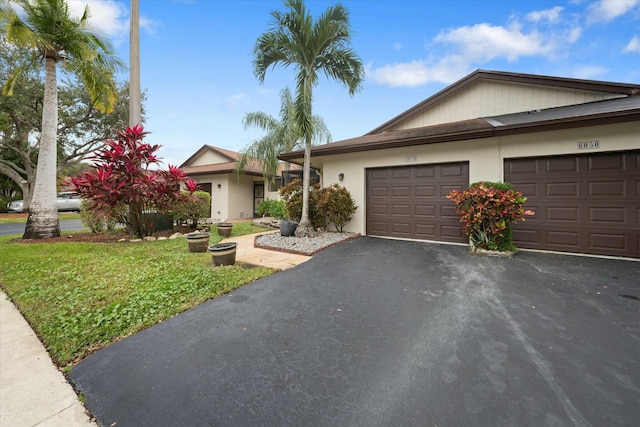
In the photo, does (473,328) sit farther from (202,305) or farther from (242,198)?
(242,198)

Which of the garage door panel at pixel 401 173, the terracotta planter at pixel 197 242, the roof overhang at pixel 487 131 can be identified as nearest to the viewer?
the roof overhang at pixel 487 131

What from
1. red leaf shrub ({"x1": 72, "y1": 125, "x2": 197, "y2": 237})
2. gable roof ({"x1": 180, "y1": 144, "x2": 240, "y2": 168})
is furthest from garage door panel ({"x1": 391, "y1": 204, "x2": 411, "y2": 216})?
gable roof ({"x1": 180, "y1": 144, "x2": 240, "y2": 168})

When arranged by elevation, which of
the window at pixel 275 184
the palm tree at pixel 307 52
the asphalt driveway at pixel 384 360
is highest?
the palm tree at pixel 307 52

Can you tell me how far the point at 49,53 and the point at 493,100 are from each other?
45.2 ft

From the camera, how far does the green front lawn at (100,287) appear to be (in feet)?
8.28

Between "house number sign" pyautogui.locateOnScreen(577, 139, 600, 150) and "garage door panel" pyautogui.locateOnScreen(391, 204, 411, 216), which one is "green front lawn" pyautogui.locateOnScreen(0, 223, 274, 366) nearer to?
"garage door panel" pyautogui.locateOnScreen(391, 204, 411, 216)

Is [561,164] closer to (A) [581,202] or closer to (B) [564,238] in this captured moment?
(A) [581,202]

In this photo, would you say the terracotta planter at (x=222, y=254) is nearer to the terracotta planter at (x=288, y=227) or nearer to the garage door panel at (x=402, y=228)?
the terracotta planter at (x=288, y=227)

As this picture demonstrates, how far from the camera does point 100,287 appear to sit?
3596mm

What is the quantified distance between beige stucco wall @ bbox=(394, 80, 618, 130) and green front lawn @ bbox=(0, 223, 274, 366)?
8.28 m

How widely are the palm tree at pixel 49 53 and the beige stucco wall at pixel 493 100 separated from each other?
1064 centimetres

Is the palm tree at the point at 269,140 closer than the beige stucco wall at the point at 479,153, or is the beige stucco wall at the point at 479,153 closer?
the beige stucco wall at the point at 479,153

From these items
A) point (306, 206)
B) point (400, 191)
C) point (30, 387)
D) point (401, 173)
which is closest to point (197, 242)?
point (306, 206)

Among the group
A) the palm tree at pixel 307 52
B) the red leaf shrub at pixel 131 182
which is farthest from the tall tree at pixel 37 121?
the palm tree at pixel 307 52
